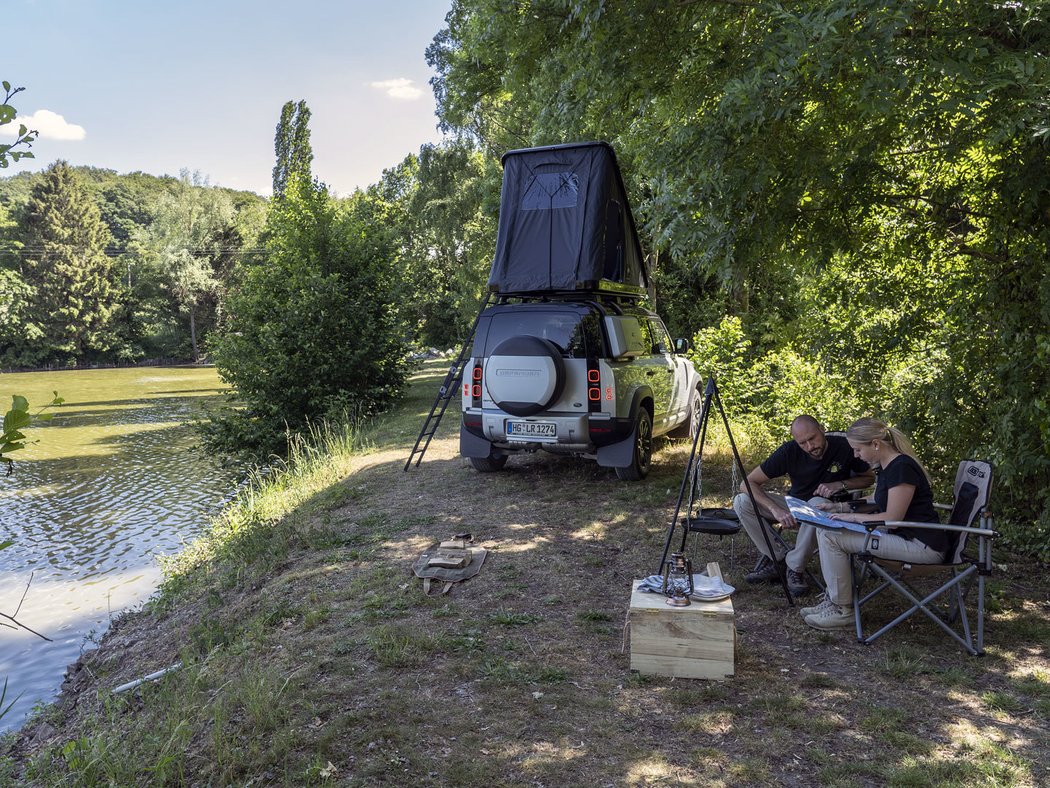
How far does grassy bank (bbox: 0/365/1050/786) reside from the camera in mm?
3521

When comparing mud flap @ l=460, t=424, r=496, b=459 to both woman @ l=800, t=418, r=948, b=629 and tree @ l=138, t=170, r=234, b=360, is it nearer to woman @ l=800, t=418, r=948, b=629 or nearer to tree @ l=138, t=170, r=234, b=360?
woman @ l=800, t=418, r=948, b=629

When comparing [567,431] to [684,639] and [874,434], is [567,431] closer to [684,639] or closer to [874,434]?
[874,434]

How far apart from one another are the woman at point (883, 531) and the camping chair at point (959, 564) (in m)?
0.07

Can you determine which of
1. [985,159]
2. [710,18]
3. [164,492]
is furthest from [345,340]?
[985,159]

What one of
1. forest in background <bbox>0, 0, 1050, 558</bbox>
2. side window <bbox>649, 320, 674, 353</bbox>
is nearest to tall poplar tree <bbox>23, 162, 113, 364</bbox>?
side window <bbox>649, 320, 674, 353</bbox>

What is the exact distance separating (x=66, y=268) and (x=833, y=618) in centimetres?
6586

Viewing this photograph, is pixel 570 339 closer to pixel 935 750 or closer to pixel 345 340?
pixel 935 750

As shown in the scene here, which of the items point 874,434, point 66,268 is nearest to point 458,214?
point 874,434

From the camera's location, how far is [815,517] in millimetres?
5059

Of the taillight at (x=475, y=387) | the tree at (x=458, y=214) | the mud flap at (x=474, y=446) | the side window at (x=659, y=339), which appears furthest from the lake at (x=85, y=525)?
the tree at (x=458, y=214)

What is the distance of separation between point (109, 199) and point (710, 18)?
97485 millimetres

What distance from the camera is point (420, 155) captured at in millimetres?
24891

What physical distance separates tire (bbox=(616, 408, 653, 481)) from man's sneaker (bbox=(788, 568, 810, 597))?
10.8 feet

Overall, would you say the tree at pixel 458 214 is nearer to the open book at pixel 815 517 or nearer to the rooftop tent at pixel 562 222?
the rooftop tent at pixel 562 222
